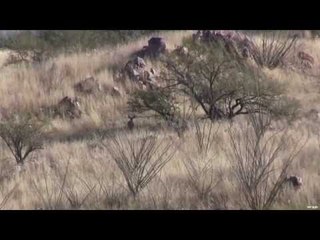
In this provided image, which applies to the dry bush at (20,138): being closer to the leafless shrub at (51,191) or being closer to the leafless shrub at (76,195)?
the leafless shrub at (51,191)

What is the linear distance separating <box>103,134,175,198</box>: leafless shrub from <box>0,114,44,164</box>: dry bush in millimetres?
1804

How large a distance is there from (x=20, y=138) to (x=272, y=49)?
Result: 29.2 ft

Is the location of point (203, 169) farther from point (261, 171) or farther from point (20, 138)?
point (20, 138)

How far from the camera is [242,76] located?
13.1 metres

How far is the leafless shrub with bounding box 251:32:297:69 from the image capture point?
17.0m

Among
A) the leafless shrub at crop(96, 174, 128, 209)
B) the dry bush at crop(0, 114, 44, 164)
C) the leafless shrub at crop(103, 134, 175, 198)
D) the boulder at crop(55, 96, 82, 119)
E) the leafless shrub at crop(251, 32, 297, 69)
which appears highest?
the leafless shrub at crop(251, 32, 297, 69)

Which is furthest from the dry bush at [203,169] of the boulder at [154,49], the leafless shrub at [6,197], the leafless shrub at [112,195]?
the boulder at [154,49]

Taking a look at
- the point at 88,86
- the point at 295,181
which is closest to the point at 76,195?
the point at 295,181

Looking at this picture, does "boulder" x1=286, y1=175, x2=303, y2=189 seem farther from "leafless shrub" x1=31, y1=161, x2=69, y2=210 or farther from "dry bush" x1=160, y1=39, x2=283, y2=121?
"dry bush" x1=160, y1=39, x2=283, y2=121

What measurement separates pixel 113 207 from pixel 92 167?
1.86 metres

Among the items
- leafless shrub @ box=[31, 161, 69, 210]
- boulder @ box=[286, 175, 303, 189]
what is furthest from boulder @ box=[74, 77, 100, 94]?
boulder @ box=[286, 175, 303, 189]

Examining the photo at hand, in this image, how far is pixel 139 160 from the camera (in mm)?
8625

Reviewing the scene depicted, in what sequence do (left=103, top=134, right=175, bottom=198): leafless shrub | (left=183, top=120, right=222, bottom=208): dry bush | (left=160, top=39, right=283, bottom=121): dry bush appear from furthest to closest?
(left=160, top=39, right=283, bottom=121): dry bush
(left=103, top=134, right=175, bottom=198): leafless shrub
(left=183, top=120, right=222, bottom=208): dry bush

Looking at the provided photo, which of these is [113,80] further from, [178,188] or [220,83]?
[178,188]
